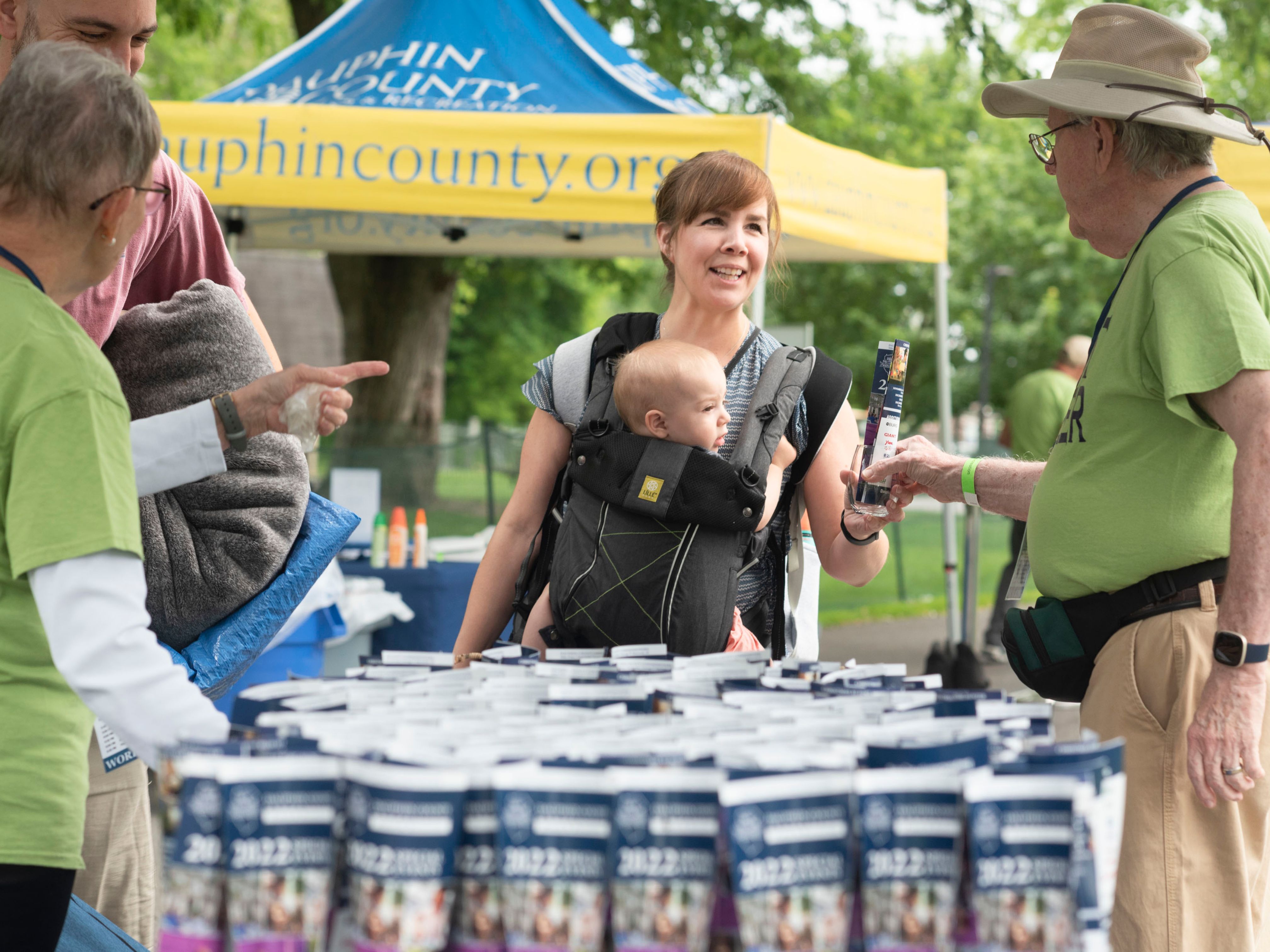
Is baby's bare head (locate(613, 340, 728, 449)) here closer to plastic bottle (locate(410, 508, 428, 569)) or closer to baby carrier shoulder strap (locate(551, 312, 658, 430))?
baby carrier shoulder strap (locate(551, 312, 658, 430))

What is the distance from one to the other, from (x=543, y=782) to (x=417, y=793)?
12 cm

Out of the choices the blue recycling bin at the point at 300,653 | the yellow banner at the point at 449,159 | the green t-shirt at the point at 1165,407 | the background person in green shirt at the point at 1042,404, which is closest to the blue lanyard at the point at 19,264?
the green t-shirt at the point at 1165,407

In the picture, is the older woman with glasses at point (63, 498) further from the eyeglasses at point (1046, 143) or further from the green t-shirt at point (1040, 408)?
the green t-shirt at point (1040, 408)

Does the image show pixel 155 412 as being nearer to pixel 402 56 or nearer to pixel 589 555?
pixel 589 555

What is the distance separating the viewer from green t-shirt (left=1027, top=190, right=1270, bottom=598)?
1839 millimetres

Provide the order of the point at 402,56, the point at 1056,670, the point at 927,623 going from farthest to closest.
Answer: the point at 927,623, the point at 402,56, the point at 1056,670

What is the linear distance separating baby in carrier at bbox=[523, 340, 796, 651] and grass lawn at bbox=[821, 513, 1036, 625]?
8607 millimetres

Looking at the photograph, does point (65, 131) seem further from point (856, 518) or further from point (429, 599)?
point (429, 599)

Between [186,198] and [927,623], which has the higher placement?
[186,198]

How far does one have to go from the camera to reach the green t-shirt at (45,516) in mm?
1312

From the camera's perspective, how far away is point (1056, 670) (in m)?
2.10

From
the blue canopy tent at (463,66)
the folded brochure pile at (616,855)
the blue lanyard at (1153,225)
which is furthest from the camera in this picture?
the blue canopy tent at (463,66)

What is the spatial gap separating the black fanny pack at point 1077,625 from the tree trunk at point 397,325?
8260mm

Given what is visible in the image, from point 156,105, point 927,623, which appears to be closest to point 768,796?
point 156,105
